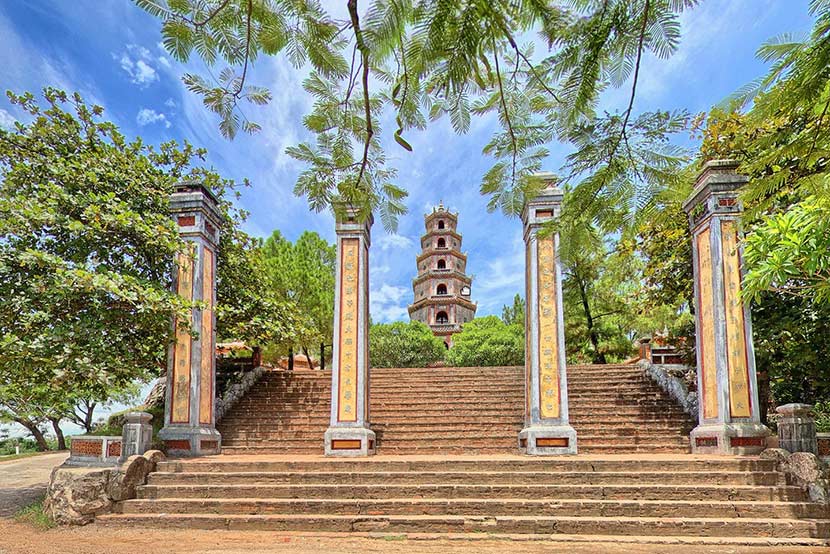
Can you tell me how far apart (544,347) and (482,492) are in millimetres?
2815

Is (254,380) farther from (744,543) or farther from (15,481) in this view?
(744,543)

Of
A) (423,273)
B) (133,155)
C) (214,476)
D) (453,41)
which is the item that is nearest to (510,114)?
(453,41)

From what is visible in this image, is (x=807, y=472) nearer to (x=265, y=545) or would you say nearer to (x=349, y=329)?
(x=265, y=545)

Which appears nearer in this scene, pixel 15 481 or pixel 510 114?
pixel 510 114

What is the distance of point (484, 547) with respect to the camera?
465 cm

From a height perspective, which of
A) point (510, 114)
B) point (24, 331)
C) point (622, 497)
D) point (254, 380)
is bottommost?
point (622, 497)

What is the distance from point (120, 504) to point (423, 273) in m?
23.3

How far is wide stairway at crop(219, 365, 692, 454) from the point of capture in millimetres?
8070

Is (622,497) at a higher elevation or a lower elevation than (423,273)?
lower

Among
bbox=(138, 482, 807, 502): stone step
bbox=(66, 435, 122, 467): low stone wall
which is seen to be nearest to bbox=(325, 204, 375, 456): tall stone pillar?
bbox=(138, 482, 807, 502): stone step

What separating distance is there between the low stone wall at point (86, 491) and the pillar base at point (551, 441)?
5.08 meters

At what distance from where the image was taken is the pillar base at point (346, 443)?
7.41 meters

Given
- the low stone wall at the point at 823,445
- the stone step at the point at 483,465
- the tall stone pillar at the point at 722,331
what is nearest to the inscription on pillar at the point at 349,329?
the stone step at the point at 483,465

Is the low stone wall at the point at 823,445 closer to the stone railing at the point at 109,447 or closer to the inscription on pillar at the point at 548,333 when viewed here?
the inscription on pillar at the point at 548,333
